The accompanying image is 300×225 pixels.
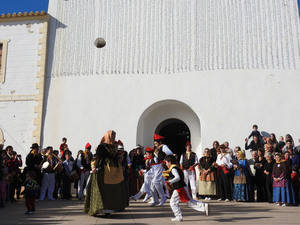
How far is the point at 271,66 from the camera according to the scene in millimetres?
11352

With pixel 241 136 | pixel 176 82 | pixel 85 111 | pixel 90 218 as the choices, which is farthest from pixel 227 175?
pixel 85 111

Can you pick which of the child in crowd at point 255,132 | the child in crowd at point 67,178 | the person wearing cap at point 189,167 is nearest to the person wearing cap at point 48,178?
the child in crowd at point 67,178

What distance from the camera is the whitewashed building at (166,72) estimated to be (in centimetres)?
1123

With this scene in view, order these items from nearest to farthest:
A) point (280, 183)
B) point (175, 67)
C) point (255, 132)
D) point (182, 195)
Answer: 1. point (182, 195)
2. point (280, 183)
3. point (255, 132)
4. point (175, 67)

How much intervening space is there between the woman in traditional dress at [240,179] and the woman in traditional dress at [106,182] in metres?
3.89

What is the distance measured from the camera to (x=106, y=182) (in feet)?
20.7

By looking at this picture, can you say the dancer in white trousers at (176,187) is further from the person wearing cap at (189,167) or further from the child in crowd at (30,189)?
the person wearing cap at (189,167)

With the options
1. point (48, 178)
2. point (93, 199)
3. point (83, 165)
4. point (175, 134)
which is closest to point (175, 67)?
point (175, 134)

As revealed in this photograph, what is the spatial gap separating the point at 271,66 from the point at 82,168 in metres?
7.14

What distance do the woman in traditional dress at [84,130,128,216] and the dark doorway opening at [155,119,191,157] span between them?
6.52 meters

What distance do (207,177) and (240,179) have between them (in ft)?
3.09

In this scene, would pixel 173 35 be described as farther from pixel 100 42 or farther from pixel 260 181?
pixel 260 181

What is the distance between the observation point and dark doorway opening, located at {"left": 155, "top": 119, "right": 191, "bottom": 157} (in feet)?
42.7

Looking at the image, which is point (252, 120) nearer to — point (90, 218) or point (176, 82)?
point (176, 82)
